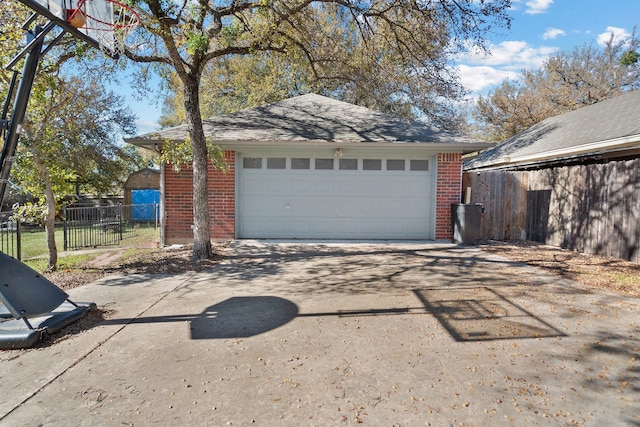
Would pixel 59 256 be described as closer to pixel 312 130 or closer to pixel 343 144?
pixel 312 130

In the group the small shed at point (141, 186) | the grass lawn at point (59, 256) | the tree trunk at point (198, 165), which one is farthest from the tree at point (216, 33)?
the small shed at point (141, 186)

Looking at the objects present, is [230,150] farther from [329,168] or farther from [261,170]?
[329,168]

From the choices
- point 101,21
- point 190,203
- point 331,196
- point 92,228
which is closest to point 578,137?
point 331,196

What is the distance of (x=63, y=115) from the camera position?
816cm

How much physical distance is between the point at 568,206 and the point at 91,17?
31.0 feet

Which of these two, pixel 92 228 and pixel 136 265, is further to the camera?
pixel 92 228

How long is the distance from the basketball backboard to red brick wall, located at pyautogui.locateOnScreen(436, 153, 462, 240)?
7.32m

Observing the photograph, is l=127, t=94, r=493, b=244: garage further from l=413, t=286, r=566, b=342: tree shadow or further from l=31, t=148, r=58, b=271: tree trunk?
l=413, t=286, r=566, b=342: tree shadow

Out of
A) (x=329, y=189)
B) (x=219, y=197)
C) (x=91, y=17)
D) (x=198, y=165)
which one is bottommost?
(x=219, y=197)

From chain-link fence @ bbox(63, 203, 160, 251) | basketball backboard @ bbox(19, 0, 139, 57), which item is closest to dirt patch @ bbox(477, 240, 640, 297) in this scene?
basketball backboard @ bbox(19, 0, 139, 57)

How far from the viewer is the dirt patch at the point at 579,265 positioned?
5668 millimetres

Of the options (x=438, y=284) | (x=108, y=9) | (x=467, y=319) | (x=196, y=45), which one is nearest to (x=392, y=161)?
(x=438, y=284)

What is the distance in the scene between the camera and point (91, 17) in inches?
173

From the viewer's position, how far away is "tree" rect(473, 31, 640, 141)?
22141mm
